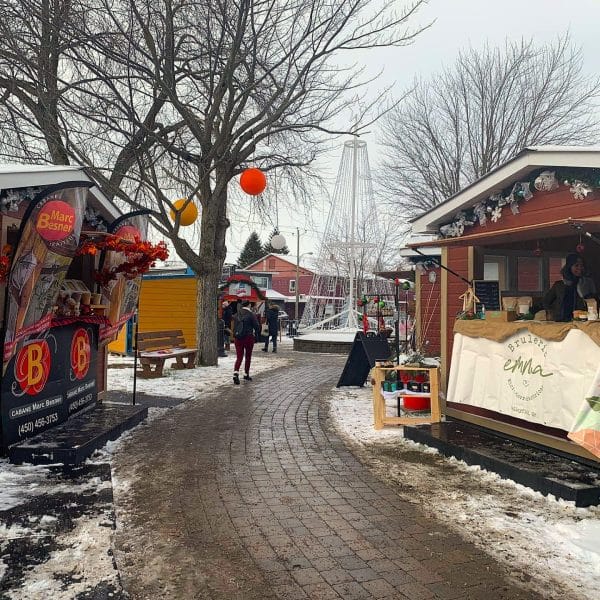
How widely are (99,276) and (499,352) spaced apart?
518 centimetres

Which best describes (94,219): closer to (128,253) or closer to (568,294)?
(128,253)

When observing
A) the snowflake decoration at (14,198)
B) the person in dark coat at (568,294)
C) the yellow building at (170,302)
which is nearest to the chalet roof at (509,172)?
the person in dark coat at (568,294)

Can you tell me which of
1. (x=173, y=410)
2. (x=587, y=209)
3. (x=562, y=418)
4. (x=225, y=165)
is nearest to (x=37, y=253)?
(x=173, y=410)

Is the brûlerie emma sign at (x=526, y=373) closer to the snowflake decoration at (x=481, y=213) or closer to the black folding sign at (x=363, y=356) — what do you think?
the snowflake decoration at (x=481, y=213)

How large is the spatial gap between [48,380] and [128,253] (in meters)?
1.94

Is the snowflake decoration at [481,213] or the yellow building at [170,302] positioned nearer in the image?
the snowflake decoration at [481,213]

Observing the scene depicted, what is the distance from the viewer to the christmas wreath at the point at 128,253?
7.02 m

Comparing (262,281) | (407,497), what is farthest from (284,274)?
(407,497)

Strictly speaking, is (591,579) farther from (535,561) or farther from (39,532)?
(39,532)

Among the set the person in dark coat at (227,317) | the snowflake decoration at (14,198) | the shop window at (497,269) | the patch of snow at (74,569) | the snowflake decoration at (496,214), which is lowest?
the patch of snow at (74,569)

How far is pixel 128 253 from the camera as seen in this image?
7473 mm

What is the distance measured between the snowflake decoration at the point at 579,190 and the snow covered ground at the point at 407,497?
3048mm

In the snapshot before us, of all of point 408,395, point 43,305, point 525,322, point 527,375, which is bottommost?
point 408,395

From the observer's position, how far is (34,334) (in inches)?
231
